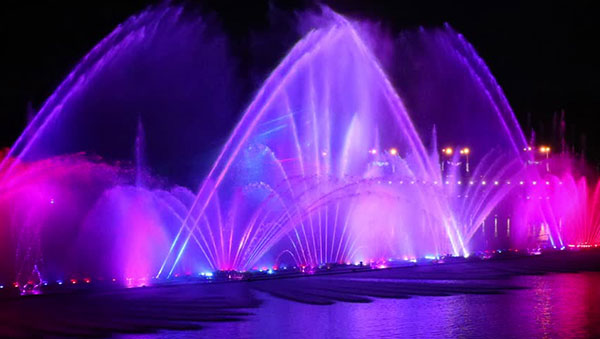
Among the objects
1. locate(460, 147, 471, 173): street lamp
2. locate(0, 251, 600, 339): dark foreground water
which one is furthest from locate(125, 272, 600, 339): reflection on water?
locate(460, 147, 471, 173): street lamp

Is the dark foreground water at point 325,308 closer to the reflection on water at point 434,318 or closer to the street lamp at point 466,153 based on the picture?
the reflection on water at point 434,318

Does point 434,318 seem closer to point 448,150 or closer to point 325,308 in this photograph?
point 325,308

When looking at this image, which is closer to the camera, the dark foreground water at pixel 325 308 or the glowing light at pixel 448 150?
the dark foreground water at pixel 325 308

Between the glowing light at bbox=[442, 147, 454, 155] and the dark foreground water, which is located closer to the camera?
the dark foreground water

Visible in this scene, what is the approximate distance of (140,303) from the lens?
17.5 m

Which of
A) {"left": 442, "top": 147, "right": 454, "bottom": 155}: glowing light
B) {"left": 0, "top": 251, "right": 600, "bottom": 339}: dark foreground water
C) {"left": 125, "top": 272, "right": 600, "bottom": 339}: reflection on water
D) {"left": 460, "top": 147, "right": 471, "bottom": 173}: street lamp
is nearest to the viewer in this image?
{"left": 125, "top": 272, "right": 600, "bottom": 339}: reflection on water

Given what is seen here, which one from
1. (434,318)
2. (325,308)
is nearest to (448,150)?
(325,308)

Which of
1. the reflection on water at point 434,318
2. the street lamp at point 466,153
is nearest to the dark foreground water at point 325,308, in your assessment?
the reflection on water at point 434,318

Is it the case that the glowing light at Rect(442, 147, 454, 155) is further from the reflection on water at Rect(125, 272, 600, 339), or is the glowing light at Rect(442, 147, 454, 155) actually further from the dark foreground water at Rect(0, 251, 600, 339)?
the reflection on water at Rect(125, 272, 600, 339)

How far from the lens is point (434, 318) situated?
14859 mm

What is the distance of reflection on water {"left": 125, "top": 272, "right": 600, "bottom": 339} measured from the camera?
509 inches

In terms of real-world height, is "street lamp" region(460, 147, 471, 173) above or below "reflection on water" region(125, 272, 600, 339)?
above

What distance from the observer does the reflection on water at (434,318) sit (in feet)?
42.4

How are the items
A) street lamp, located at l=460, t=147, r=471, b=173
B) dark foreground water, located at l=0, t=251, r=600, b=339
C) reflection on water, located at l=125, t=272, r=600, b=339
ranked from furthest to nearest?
street lamp, located at l=460, t=147, r=471, b=173
dark foreground water, located at l=0, t=251, r=600, b=339
reflection on water, located at l=125, t=272, r=600, b=339
